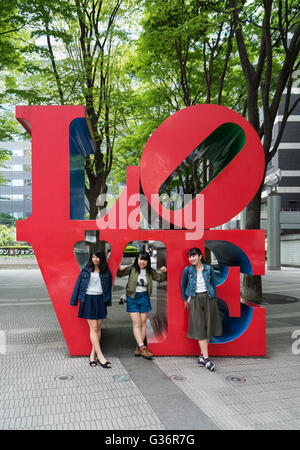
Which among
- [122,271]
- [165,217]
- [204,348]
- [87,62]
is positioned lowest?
[204,348]

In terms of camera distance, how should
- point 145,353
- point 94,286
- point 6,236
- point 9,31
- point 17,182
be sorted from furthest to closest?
point 17,182 < point 6,236 < point 9,31 < point 145,353 < point 94,286

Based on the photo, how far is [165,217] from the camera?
18.4ft

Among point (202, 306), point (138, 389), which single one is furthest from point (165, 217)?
point (138, 389)

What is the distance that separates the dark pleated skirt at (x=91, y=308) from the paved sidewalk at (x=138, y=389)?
716mm

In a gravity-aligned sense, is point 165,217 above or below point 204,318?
above

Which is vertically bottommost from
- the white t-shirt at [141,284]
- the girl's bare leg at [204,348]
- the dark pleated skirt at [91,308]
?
the girl's bare leg at [204,348]

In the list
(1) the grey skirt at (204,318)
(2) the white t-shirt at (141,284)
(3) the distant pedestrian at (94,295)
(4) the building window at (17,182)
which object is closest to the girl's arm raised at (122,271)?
(2) the white t-shirt at (141,284)

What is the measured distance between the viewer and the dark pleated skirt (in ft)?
16.8

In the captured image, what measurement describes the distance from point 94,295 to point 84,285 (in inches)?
8.1

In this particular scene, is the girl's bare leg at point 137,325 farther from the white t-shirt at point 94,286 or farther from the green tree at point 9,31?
the green tree at point 9,31

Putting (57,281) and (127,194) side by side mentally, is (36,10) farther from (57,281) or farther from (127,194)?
(57,281)

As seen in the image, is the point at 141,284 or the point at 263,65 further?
the point at 263,65

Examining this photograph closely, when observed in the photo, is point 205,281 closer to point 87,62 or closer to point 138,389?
point 138,389

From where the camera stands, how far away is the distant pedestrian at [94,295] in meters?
5.13
